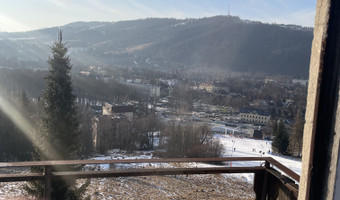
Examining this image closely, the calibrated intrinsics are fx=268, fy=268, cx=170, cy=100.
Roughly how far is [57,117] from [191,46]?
113901mm

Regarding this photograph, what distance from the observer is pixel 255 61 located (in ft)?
335

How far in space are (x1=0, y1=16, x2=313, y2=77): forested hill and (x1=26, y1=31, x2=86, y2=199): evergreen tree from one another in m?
84.0

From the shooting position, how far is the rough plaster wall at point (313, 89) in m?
0.70

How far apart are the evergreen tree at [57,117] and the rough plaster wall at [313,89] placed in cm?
457

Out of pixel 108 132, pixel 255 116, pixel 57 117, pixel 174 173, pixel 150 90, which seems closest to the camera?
pixel 174 173

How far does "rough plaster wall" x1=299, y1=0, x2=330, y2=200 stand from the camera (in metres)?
0.70

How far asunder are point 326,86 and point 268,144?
23.8 m

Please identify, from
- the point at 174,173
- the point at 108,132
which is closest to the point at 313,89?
the point at 174,173

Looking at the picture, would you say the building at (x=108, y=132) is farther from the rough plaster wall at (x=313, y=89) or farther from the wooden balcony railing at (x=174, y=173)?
the rough plaster wall at (x=313, y=89)

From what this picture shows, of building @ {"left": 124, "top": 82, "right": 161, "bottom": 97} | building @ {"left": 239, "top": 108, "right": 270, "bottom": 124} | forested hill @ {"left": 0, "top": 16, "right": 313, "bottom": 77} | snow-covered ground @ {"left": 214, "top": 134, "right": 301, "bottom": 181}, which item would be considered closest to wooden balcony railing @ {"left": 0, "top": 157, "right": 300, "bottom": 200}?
snow-covered ground @ {"left": 214, "top": 134, "right": 301, "bottom": 181}

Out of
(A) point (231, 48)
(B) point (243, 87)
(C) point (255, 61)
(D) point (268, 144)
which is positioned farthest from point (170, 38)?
(D) point (268, 144)

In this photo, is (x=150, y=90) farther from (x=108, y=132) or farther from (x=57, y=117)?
(x=57, y=117)

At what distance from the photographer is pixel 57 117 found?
188 inches

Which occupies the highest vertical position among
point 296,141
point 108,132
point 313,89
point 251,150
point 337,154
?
point 313,89
